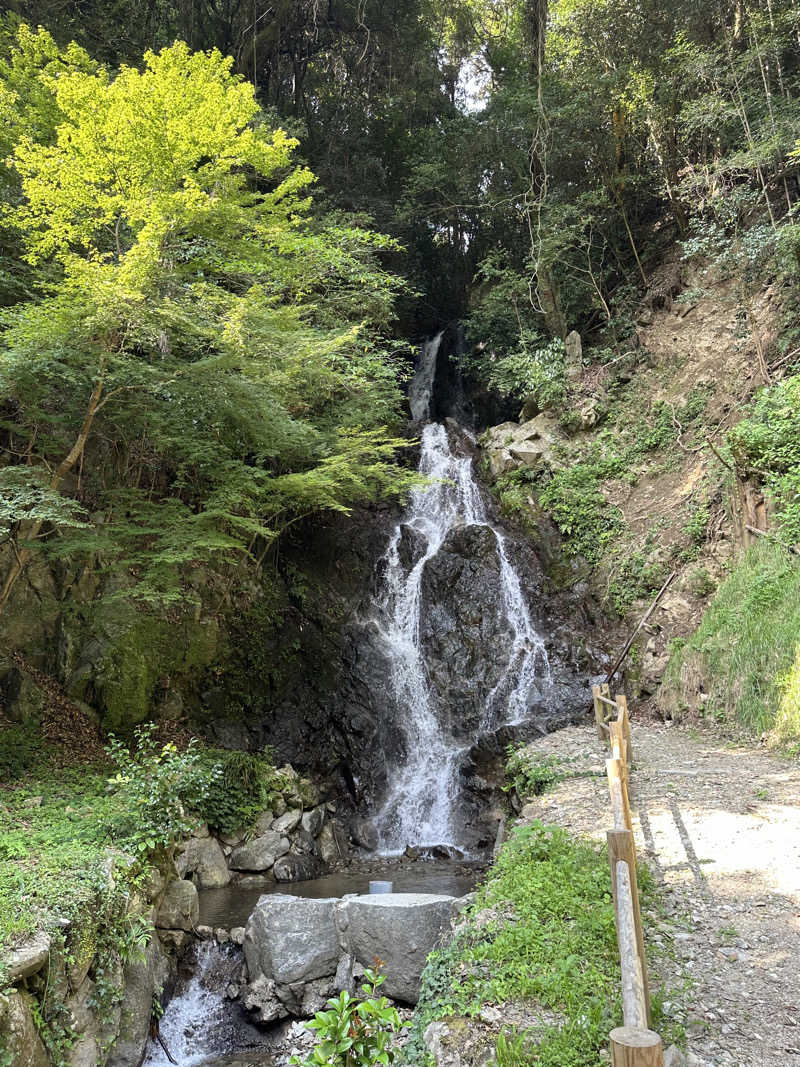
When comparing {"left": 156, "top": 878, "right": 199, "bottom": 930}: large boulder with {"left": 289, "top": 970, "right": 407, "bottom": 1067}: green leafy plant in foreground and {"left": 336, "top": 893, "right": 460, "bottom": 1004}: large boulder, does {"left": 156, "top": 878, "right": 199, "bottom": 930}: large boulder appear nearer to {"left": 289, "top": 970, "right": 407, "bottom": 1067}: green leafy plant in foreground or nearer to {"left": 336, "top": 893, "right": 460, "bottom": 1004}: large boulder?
{"left": 336, "top": 893, "right": 460, "bottom": 1004}: large boulder

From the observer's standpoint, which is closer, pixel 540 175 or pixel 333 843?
pixel 333 843

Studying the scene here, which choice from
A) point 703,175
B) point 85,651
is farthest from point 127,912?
point 703,175

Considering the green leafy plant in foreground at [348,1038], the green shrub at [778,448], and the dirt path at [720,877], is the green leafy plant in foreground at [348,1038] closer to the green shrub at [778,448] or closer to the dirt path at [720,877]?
the dirt path at [720,877]

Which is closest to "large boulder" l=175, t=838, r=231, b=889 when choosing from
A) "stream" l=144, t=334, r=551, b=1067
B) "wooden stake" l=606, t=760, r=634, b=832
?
"stream" l=144, t=334, r=551, b=1067

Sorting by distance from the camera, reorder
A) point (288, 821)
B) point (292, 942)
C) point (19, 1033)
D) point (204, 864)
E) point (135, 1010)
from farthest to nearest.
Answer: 1. point (288, 821)
2. point (204, 864)
3. point (292, 942)
4. point (135, 1010)
5. point (19, 1033)

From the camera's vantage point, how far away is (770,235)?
11438mm

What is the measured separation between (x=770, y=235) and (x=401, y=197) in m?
10.8

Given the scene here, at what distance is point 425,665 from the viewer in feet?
36.9

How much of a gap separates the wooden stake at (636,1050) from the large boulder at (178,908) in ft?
18.2

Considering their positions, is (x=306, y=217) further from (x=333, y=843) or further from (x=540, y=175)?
(x=333, y=843)

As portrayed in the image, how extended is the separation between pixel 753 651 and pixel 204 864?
23.1ft

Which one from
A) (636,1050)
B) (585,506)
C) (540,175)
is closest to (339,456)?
(585,506)

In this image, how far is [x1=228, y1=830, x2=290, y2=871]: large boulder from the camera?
7848 millimetres

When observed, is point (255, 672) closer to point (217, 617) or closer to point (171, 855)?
point (217, 617)
